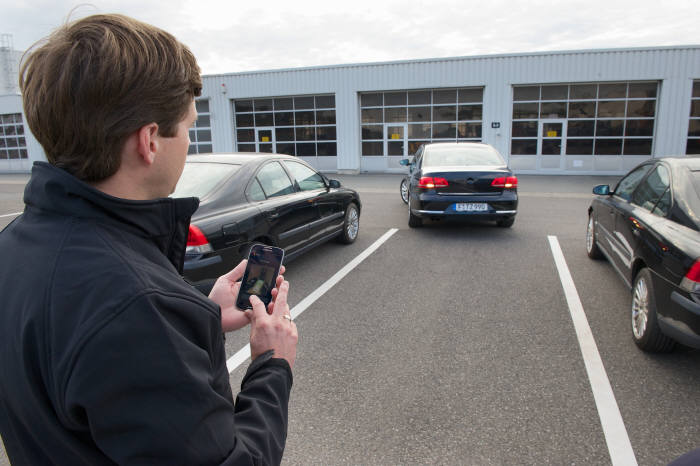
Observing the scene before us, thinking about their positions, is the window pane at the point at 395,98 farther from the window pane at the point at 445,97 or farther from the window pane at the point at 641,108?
the window pane at the point at 641,108

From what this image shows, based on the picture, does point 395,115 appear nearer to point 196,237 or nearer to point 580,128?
point 580,128

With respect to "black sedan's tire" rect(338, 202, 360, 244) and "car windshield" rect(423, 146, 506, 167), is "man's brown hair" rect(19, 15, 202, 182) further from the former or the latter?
"car windshield" rect(423, 146, 506, 167)

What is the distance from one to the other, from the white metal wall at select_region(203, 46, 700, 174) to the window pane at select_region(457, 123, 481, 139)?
1.46ft

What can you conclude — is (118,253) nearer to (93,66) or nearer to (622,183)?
(93,66)

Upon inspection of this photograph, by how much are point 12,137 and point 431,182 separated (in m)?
30.1

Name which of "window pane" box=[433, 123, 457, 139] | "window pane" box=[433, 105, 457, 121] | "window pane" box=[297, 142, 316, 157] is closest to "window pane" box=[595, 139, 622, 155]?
"window pane" box=[433, 123, 457, 139]

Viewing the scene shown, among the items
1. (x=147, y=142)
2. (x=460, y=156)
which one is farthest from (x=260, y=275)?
(x=460, y=156)

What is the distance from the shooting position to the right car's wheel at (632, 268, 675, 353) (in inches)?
136

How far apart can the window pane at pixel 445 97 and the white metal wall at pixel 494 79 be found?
59cm

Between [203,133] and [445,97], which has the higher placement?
[445,97]

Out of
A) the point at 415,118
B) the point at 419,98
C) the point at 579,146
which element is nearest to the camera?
the point at 579,146

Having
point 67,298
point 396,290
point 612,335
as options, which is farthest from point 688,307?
point 67,298

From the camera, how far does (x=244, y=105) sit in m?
23.9

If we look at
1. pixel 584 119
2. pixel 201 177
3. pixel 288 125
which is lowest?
pixel 201 177
